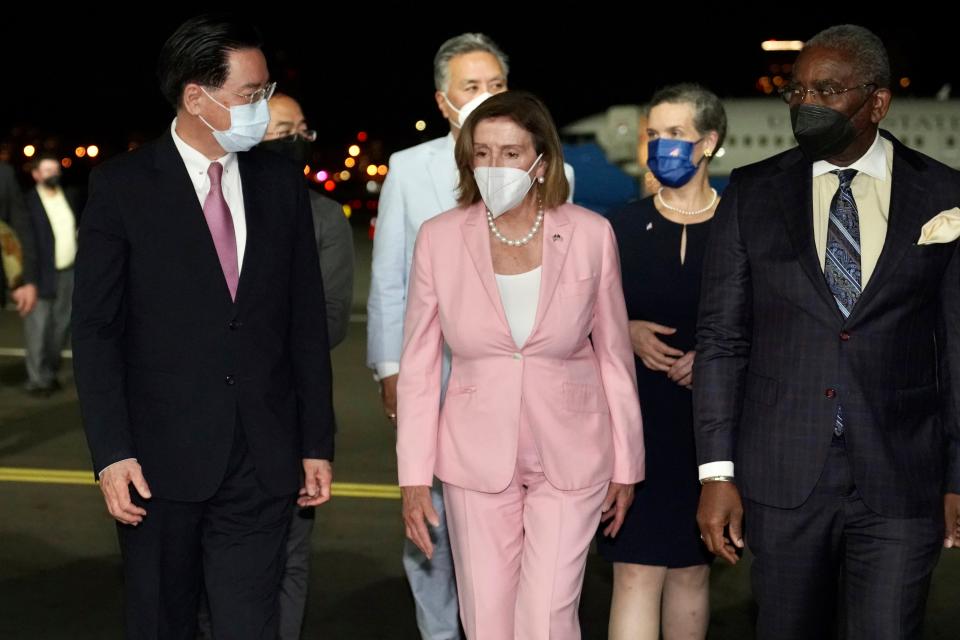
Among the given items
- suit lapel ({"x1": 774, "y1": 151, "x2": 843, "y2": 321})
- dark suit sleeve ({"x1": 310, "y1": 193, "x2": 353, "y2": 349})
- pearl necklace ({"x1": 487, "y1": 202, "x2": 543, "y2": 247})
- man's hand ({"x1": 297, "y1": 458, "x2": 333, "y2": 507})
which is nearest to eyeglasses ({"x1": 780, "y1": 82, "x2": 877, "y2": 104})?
suit lapel ({"x1": 774, "y1": 151, "x2": 843, "y2": 321})

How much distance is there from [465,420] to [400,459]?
0.23 m

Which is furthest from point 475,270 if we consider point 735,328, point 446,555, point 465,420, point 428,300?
point 446,555

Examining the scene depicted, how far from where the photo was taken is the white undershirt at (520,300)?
3.94 meters

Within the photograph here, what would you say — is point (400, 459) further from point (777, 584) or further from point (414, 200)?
point (414, 200)

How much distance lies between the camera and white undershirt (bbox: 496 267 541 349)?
3.94m

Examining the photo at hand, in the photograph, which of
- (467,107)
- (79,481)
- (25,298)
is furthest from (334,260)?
(25,298)

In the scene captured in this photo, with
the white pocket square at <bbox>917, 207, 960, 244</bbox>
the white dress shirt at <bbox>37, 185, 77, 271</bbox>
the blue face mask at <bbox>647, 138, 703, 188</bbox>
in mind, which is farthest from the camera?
the white dress shirt at <bbox>37, 185, 77, 271</bbox>

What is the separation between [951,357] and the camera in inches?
141

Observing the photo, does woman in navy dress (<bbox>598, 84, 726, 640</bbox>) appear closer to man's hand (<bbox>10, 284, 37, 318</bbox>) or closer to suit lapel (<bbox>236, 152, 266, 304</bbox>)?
suit lapel (<bbox>236, 152, 266, 304</bbox>)

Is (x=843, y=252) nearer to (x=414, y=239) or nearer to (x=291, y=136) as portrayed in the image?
(x=414, y=239)

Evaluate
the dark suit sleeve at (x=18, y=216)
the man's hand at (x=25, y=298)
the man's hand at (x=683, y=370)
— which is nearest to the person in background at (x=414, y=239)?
the man's hand at (x=683, y=370)

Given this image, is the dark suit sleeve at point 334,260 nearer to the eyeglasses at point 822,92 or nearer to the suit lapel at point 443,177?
the suit lapel at point 443,177

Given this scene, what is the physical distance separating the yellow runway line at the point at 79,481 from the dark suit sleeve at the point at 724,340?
463cm

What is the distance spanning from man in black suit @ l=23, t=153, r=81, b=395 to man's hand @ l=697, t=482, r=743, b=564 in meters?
8.74
